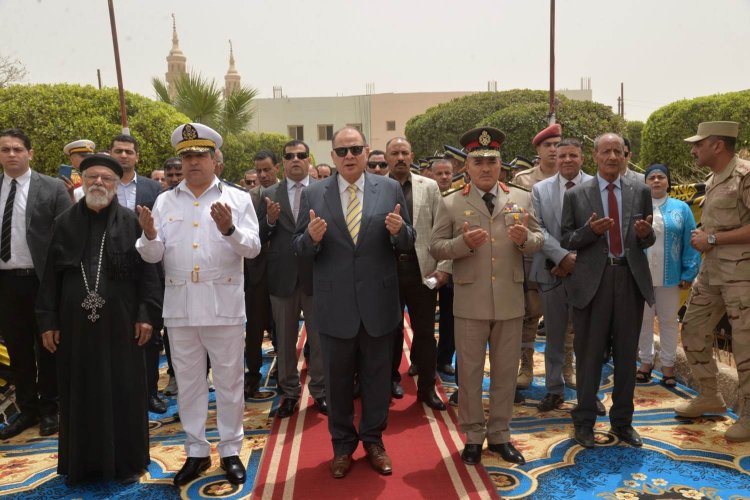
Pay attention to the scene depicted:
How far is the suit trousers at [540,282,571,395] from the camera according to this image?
16.4 feet

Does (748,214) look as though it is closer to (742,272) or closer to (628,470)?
(742,272)

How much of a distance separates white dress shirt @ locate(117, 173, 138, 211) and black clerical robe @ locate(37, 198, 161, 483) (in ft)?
4.77

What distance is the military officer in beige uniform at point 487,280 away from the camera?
3.94 metres

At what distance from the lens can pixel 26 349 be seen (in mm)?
4922

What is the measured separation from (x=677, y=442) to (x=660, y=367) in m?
1.71

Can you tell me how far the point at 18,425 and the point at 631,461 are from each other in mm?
4732

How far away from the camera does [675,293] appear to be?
5.55 metres

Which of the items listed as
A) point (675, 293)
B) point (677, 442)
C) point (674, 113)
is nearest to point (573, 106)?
point (674, 113)

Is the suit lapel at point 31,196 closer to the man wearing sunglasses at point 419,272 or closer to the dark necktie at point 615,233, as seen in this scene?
the man wearing sunglasses at point 419,272

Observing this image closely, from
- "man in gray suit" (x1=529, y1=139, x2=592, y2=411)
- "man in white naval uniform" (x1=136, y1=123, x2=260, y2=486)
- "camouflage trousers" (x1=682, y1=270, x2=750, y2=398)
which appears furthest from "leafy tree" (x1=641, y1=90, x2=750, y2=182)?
"man in white naval uniform" (x1=136, y1=123, x2=260, y2=486)

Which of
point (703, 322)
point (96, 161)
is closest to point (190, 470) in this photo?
point (96, 161)

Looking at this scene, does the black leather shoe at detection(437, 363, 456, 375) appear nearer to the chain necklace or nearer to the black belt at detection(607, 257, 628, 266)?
the black belt at detection(607, 257, 628, 266)

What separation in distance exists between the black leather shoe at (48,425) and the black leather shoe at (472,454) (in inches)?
128

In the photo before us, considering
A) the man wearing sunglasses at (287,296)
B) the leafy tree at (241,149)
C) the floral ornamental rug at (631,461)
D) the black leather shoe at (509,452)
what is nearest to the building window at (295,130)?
the leafy tree at (241,149)
